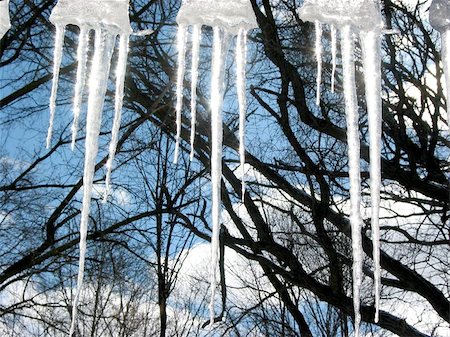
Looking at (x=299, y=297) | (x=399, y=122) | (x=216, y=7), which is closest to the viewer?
(x=216, y=7)

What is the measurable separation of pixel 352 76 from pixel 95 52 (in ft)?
2.79

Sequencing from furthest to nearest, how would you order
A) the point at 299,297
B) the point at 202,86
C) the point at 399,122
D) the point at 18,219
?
the point at 299,297 → the point at 18,219 → the point at 202,86 → the point at 399,122

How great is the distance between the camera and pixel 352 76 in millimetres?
1752

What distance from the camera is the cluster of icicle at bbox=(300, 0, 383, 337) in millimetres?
1560

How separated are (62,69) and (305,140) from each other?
9.67 feet

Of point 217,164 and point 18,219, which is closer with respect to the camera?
Result: point 217,164

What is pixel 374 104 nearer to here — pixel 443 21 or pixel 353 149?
pixel 353 149

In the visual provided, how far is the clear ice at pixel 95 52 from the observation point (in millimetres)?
1647

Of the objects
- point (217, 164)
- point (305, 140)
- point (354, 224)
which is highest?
point (305, 140)

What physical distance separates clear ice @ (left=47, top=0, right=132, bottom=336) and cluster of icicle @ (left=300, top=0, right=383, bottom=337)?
591 millimetres

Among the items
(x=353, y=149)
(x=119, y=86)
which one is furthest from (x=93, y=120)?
(x=353, y=149)

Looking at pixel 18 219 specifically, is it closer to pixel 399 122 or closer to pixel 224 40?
pixel 399 122

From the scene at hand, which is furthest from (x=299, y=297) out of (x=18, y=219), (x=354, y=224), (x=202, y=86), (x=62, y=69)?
(x=354, y=224)

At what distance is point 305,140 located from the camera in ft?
21.2
